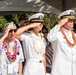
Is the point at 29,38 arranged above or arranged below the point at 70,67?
above

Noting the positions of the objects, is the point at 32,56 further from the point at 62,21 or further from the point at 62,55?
the point at 62,21

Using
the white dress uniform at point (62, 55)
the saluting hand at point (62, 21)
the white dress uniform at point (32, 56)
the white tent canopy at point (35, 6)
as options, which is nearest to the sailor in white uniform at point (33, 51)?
the white dress uniform at point (32, 56)

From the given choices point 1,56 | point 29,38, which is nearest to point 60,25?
point 29,38

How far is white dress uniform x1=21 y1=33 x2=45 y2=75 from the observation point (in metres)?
5.09

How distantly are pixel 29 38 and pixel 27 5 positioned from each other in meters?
3.88

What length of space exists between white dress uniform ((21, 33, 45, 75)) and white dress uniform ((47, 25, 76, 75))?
21 centimetres

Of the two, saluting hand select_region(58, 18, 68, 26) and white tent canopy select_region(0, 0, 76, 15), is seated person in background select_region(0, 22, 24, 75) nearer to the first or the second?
saluting hand select_region(58, 18, 68, 26)

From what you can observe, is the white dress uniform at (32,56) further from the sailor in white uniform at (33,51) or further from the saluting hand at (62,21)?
the saluting hand at (62,21)

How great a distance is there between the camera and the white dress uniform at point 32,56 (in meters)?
5.09

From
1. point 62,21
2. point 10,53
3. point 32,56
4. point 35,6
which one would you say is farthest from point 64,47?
point 35,6

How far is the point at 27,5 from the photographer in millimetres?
8930

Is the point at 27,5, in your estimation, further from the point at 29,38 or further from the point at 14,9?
the point at 29,38

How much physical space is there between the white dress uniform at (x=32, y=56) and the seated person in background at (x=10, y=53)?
0.09m

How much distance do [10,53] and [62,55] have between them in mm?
737
